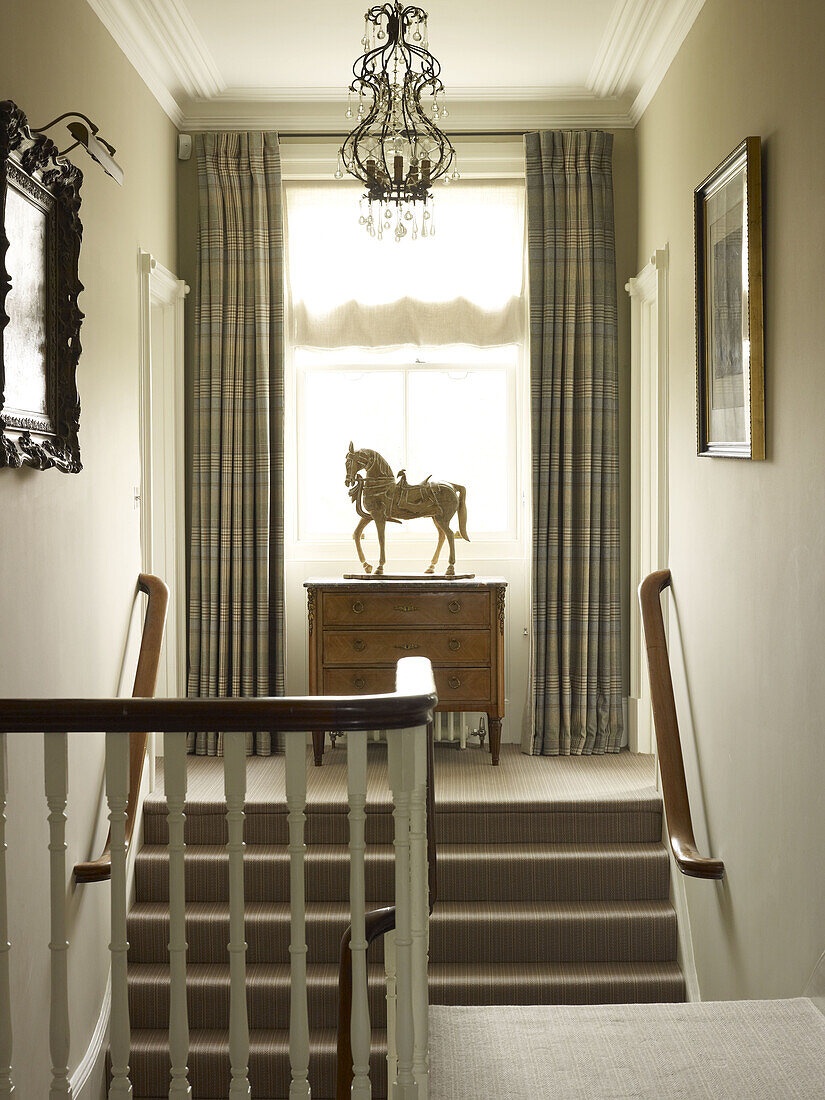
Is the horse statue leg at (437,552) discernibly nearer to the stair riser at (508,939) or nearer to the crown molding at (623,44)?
the stair riser at (508,939)

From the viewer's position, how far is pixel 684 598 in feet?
13.0

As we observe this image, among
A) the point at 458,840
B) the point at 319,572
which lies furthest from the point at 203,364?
the point at 458,840

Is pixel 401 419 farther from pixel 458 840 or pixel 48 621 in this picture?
pixel 48 621

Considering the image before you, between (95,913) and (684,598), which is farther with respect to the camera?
(684,598)

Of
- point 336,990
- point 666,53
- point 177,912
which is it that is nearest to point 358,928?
point 177,912

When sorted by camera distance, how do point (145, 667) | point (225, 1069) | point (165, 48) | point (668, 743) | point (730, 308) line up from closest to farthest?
point (730, 308) < point (225, 1069) < point (668, 743) < point (145, 667) < point (165, 48)

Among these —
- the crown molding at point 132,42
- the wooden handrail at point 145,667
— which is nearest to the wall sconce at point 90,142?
the crown molding at point 132,42

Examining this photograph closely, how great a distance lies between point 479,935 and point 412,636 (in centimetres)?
141

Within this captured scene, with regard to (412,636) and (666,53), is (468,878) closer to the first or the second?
(412,636)

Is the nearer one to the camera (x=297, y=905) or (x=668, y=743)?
(x=297, y=905)

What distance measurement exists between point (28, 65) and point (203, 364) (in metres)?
2.13

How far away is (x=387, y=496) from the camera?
16.3ft

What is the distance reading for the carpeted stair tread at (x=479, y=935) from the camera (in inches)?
151

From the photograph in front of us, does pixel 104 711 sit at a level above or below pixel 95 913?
above
